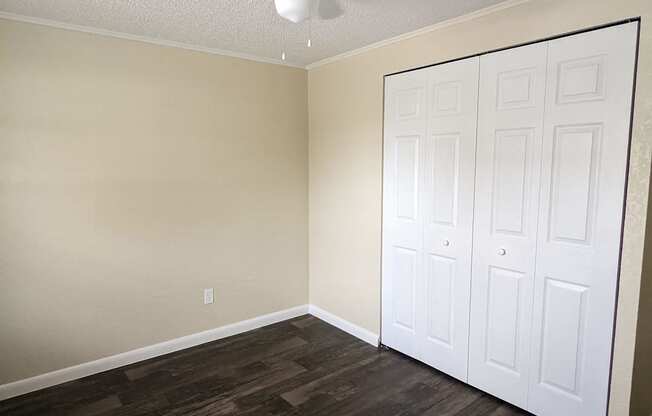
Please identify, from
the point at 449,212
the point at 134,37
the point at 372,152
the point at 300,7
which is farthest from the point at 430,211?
the point at 134,37

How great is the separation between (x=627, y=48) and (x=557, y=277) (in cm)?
113

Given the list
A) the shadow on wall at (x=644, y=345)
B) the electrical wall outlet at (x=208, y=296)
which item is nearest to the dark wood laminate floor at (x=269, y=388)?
→ the electrical wall outlet at (x=208, y=296)

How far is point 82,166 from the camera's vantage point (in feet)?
8.52

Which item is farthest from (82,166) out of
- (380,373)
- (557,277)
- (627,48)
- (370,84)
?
(627,48)

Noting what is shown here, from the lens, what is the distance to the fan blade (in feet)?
6.29

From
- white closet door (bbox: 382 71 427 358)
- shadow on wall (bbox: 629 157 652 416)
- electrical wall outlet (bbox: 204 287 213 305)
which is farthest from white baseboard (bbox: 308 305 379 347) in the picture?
shadow on wall (bbox: 629 157 652 416)

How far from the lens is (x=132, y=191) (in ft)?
9.13

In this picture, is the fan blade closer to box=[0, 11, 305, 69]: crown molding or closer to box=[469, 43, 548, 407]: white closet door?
box=[469, 43, 548, 407]: white closet door

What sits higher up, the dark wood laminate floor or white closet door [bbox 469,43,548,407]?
white closet door [bbox 469,43,548,407]

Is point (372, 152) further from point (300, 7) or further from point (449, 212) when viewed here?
point (300, 7)

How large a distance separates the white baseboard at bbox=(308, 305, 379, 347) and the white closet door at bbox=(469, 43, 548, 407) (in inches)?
35.3

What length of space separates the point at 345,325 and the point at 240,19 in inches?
97.0

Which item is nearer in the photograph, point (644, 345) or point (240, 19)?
point (644, 345)

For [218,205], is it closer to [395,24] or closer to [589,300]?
[395,24]
